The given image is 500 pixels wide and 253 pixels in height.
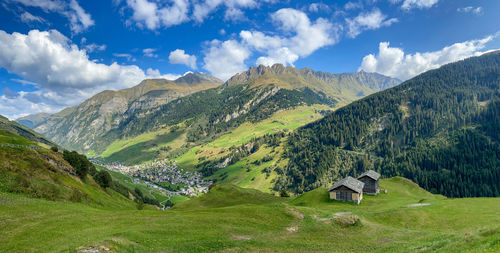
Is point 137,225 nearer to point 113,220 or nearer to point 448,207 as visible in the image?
point 113,220

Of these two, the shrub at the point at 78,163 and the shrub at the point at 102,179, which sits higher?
the shrub at the point at 78,163

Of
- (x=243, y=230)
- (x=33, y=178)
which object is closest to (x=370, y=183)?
(x=243, y=230)

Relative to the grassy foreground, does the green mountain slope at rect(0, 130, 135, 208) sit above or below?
above

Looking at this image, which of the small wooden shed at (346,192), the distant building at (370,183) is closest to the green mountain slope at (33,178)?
the small wooden shed at (346,192)

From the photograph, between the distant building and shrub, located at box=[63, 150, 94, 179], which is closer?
shrub, located at box=[63, 150, 94, 179]

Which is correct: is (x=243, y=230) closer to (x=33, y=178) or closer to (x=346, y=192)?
(x=33, y=178)

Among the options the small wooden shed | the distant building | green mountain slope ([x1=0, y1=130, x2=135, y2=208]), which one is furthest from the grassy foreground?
the distant building

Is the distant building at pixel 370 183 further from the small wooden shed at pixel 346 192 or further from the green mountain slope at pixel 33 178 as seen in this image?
the green mountain slope at pixel 33 178

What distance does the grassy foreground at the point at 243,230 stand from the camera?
2666 cm

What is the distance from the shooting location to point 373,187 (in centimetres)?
9450

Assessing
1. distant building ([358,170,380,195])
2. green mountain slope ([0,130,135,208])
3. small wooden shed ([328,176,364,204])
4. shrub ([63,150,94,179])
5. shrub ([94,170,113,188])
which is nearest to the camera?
green mountain slope ([0,130,135,208])

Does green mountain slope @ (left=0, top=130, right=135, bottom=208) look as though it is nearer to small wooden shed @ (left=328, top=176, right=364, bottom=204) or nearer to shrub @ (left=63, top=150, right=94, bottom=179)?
shrub @ (left=63, top=150, right=94, bottom=179)

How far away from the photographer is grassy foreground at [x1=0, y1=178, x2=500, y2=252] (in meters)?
26.7

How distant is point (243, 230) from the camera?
38.5 meters
